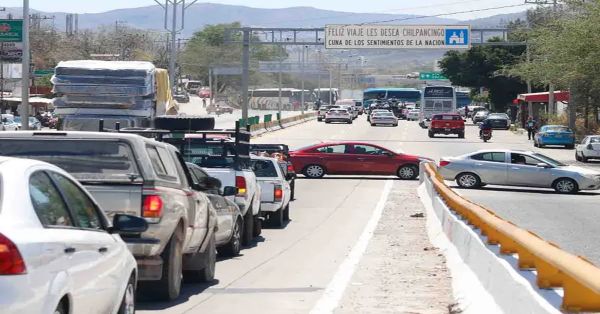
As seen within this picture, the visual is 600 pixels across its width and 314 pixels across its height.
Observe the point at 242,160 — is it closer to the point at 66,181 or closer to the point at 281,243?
the point at 281,243

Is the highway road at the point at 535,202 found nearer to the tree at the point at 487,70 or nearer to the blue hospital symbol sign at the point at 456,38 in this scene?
the blue hospital symbol sign at the point at 456,38

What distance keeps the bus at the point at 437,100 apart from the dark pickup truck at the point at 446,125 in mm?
11482

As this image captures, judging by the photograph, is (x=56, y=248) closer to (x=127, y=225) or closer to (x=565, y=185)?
(x=127, y=225)

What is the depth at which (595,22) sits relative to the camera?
5059 cm

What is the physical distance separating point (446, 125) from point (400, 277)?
5990cm

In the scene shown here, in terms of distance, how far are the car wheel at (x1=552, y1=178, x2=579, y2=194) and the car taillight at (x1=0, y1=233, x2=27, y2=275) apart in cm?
3031

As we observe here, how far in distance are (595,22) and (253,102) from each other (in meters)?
105

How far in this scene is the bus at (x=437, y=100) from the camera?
8600 centimetres

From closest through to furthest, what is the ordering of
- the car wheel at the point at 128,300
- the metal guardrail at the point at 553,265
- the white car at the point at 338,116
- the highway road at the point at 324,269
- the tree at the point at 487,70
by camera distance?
the metal guardrail at the point at 553,265, the car wheel at the point at 128,300, the highway road at the point at 324,269, the white car at the point at 338,116, the tree at the point at 487,70

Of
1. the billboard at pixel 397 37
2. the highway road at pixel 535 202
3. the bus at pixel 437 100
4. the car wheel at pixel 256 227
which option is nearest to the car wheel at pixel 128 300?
the highway road at pixel 535 202

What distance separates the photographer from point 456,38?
235ft

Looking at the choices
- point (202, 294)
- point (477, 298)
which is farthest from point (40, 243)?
point (202, 294)

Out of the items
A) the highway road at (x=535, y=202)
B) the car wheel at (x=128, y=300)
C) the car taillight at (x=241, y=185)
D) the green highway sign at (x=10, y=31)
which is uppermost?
the green highway sign at (x=10, y=31)

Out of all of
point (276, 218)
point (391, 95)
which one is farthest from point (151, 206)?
point (391, 95)
